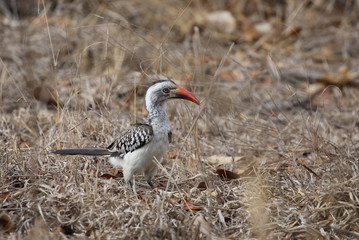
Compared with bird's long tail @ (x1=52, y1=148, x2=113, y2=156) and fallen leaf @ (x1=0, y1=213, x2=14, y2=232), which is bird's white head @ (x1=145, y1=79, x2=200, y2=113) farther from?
fallen leaf @ (x1=0, y1=213, x2=14, y2=232)

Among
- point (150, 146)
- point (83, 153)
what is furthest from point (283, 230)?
point (83, 153)

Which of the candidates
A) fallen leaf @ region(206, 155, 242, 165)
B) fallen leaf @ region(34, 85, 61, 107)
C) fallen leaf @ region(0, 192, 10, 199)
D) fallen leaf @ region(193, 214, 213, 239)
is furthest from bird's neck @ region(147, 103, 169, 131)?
fallen leaf @ region(34, 85, 61, 107)

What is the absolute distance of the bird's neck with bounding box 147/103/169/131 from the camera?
399 cm

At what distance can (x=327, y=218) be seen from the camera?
335cm

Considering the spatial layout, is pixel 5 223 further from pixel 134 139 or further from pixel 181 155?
pixel 181 155

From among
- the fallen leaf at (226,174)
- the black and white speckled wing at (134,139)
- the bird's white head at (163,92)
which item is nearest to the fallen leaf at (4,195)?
the black and white speckled wing at (134,139)

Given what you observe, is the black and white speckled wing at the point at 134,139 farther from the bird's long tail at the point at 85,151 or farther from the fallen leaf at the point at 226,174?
the fallen leaf at the point at 226,174

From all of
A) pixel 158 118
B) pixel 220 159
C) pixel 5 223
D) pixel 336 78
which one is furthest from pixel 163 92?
pixel 336 78

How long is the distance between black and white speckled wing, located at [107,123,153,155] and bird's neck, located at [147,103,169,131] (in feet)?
0.19

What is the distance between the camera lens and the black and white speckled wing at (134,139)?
12.9 feet

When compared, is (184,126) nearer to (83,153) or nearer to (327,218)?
(83,153)

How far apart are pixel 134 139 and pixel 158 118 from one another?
251mm

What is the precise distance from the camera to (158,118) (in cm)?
407

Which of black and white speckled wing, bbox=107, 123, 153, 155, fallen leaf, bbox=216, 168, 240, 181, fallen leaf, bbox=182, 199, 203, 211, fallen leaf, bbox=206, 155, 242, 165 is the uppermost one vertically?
black and white speckled wing, bbox=107, 123, 153, 155
